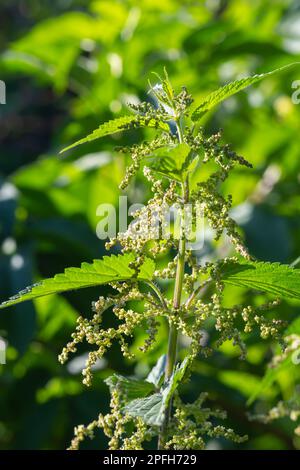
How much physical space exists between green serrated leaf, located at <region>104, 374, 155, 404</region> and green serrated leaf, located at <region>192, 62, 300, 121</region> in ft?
1.11

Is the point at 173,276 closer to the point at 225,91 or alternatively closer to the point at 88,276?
the point at 88,276

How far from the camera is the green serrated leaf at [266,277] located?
96 cm

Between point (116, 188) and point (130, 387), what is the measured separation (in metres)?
1.49

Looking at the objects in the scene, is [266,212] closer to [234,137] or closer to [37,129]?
[234,137]

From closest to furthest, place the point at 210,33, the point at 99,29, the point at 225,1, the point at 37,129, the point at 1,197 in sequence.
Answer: the point at 1,197
the point at 210,33
the point at 99,29
the point at 225,1
the point at 37,129

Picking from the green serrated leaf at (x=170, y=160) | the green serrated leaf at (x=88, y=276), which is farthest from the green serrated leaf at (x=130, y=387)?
the green serrated leaf at (x=170, y=160)

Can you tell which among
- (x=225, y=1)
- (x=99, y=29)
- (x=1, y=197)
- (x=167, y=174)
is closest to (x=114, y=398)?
(x=167, y=174)

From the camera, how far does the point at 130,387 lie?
39.9 inches

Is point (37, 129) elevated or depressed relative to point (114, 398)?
elevated

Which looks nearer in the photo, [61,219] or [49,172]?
[61,219]

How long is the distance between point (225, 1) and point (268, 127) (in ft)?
3.91

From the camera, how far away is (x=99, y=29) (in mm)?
2814

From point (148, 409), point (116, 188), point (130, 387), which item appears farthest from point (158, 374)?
point (116, 188)
